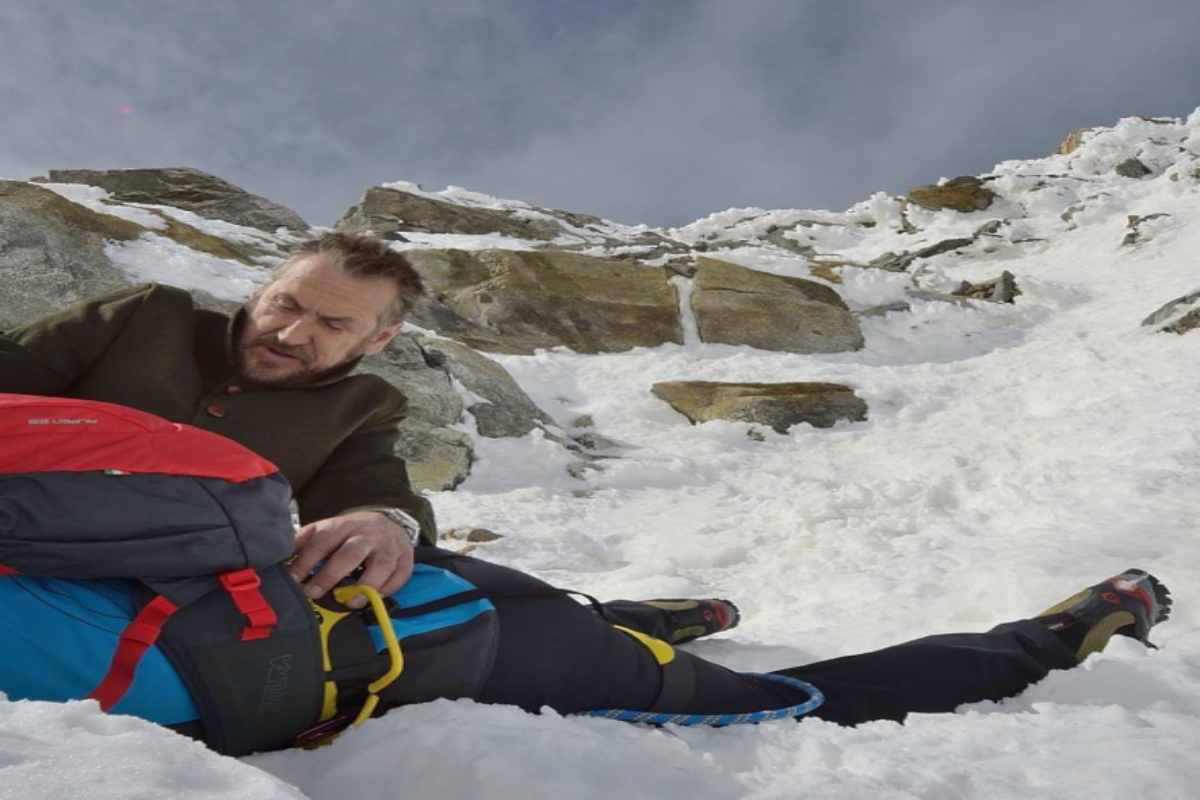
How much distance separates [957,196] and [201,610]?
3719 cm

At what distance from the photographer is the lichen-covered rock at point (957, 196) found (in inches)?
1281

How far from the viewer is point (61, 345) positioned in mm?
2389

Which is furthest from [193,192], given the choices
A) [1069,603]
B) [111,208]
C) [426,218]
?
[1069,603]

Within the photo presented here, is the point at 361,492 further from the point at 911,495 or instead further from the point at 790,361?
the point at 790,361

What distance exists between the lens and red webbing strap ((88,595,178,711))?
1.36 meters

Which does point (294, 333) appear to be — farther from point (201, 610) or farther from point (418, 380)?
point (418, 380)

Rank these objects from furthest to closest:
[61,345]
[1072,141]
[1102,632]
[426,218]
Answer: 1. [1072,141]
2. [426,218]
3. [1102,632]
4. [61,345]

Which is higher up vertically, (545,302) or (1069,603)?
(545,302)

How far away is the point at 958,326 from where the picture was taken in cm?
1584

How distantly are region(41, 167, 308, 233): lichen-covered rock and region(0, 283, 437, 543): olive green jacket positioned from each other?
2548 cm

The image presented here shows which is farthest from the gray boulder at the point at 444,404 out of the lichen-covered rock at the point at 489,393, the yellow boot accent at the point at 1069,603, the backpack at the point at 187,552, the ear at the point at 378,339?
the backpack at the point at 187,552

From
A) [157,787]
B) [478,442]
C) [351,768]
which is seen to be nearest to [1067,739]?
[351,768]

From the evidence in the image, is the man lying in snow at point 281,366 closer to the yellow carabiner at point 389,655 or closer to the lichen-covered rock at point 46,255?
the yellow carabiner at point 389,655

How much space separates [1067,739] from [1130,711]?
1.22 feet
